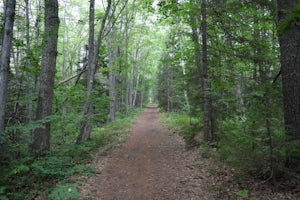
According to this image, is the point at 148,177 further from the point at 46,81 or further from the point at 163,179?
the point at 46,81

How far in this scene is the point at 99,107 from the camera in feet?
35.8

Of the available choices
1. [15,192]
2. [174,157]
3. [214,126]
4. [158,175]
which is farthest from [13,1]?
[214,126]

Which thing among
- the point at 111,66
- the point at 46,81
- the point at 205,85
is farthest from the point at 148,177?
the point at 111,66

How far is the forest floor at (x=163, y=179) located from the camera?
488 cm

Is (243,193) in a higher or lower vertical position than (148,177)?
higher

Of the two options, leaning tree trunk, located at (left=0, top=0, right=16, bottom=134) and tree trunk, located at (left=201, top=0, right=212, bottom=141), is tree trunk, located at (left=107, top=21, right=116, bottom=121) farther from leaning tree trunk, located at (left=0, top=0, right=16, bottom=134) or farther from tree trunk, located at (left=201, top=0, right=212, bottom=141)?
leaning tree trunk, located at (left=0, top=0, right=16, bottom=134)

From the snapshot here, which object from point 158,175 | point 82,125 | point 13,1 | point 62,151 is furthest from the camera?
point 82,125

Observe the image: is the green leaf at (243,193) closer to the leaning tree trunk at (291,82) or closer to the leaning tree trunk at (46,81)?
the leaning tree trunk at (291,82)

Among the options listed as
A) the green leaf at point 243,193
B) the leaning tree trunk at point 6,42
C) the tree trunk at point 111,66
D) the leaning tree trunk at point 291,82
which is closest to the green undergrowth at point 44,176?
the leaning tree trunk at point 6,42

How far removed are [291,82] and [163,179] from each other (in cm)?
405

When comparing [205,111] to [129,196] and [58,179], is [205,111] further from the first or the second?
[58,179]

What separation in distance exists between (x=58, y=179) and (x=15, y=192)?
103cm

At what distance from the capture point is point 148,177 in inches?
242

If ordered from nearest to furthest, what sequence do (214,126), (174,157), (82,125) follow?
(174,157), (214,126), (82,125)
